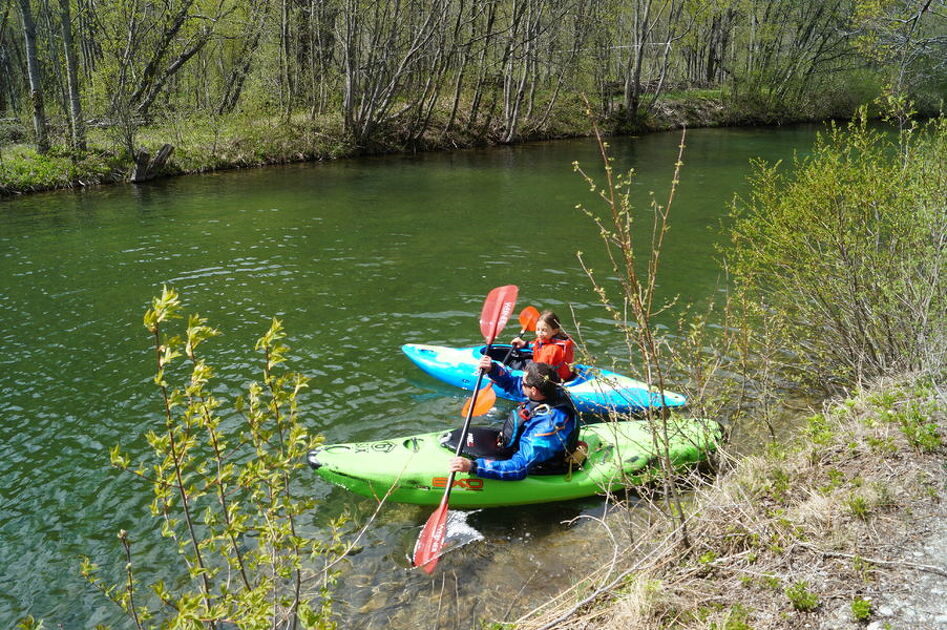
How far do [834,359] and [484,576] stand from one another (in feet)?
12.2

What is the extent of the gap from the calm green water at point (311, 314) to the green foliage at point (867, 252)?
1567 mm

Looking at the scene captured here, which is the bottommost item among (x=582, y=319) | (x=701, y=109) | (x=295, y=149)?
(x=582, y=319)

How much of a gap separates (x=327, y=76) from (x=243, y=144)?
455cm

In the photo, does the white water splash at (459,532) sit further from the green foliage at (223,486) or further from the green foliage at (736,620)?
the green foliage at (736,620)

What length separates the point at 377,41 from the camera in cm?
1917

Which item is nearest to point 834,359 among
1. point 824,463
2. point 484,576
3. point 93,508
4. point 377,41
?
point 824,463

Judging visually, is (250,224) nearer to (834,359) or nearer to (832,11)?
(834,359)

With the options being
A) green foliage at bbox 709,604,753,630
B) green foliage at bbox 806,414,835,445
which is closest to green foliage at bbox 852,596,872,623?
green foliage at bbox 709,604,753,630

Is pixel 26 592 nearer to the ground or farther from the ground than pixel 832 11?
nearer to the ground

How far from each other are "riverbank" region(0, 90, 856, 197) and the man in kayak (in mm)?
14945

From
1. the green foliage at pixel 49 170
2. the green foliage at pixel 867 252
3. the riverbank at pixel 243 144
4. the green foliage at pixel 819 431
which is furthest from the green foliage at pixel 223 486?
the riverbank at pixel 243 144

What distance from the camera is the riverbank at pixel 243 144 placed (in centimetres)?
1527

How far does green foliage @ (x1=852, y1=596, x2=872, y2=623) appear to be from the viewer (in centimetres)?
266

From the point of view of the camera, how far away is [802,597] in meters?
2.80
